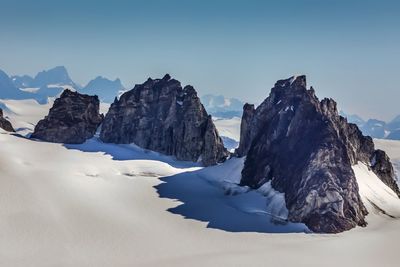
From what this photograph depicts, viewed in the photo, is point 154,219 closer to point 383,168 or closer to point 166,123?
point 383,168

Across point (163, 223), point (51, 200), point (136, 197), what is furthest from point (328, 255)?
point (51, 200)

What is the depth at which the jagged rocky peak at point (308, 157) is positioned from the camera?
72.6 meters

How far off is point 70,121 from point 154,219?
2873 inches

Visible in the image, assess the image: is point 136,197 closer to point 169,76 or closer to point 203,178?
point 203,178

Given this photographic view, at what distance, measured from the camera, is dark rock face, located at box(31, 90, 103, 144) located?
131500 millimetres

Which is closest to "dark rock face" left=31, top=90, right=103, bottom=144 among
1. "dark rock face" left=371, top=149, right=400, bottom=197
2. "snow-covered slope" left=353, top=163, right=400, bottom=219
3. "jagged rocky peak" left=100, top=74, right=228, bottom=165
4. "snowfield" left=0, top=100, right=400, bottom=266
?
"jagged rocky peak" left=100, top=74, right=228, bottom=165

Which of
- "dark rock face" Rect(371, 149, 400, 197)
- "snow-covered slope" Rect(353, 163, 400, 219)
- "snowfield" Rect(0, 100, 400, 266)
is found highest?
"dark rock face" Rect(371, 149, 400, 197)

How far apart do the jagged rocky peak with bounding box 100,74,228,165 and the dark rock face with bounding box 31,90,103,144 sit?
513 centimetres

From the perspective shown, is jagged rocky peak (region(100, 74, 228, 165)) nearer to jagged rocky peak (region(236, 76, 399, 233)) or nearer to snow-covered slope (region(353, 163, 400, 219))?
jagged rocky peak (region(236, 76, 399, 233))

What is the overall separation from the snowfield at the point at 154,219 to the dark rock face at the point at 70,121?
23.6 metres

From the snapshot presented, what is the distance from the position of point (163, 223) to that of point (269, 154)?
32.1 m

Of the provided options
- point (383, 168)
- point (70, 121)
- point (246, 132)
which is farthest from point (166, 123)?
point (383, 168)

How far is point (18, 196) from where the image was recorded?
72.7m

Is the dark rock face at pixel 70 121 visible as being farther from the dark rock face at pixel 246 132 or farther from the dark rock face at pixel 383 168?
the dark rock face at pixel 383 168
